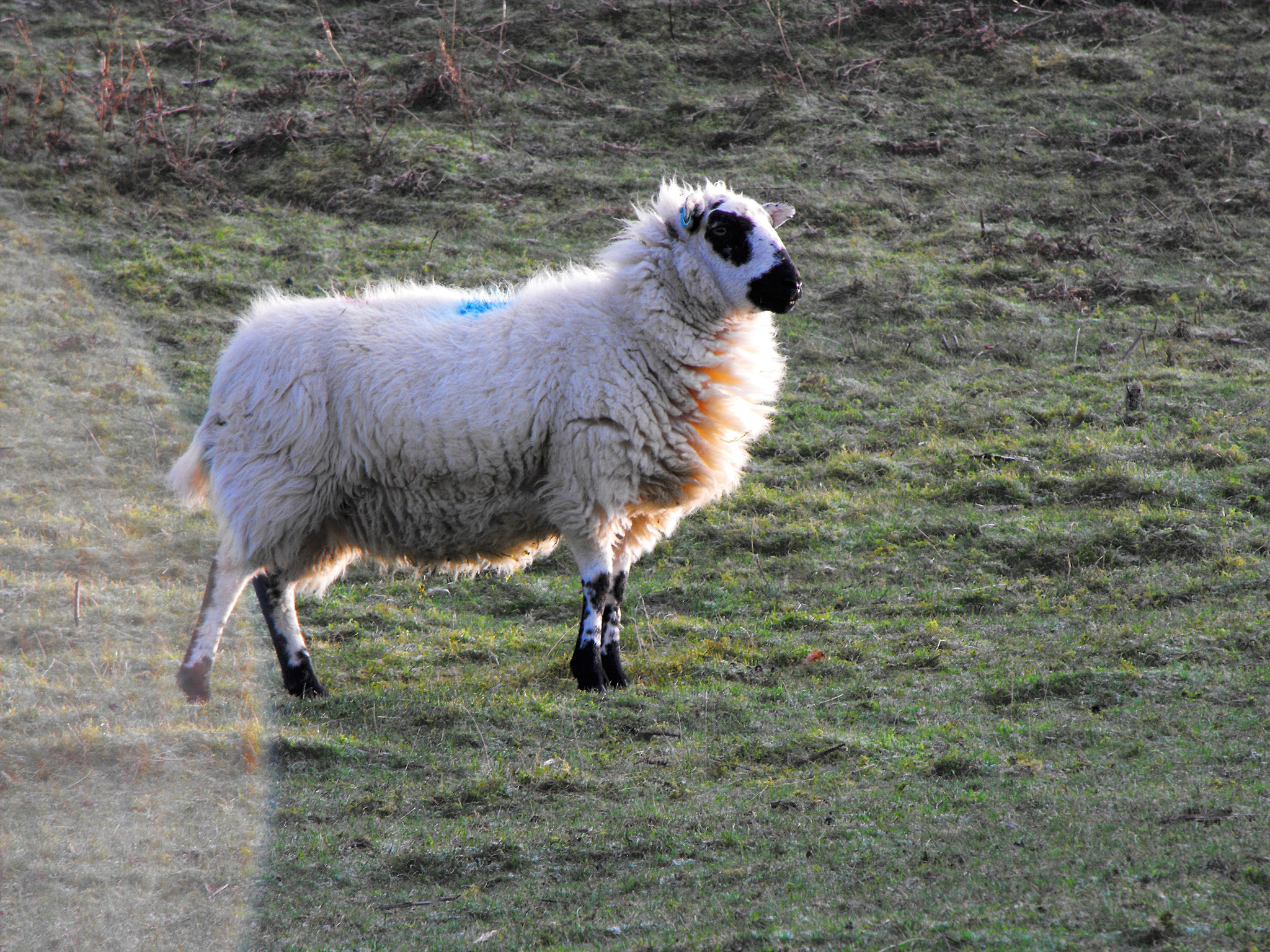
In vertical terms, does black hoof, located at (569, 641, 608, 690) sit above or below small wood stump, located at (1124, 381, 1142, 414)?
below

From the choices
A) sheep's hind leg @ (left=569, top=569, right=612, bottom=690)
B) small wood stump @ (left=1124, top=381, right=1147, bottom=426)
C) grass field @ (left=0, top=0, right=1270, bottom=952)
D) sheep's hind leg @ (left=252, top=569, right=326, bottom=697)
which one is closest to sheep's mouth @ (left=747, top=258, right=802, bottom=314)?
sheep's hind leg @ (left=569, top=569, right=612, bottom=690)

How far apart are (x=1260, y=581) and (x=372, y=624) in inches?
240

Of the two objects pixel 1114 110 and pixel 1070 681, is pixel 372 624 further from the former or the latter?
pixel 1114 110

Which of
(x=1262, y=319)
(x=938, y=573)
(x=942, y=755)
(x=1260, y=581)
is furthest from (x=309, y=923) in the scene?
(x=1262, y=319)

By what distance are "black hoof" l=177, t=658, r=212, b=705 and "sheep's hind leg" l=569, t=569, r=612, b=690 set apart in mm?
2177

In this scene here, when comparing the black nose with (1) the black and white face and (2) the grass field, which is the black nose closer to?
(1) the black and white face

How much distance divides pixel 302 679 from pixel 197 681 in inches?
24.5

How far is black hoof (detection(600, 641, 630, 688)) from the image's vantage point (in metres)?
7.07

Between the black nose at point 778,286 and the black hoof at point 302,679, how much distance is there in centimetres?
366

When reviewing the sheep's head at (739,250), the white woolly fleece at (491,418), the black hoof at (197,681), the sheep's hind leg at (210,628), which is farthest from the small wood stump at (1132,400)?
the black hoof at (197,681)

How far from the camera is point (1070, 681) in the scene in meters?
6.49

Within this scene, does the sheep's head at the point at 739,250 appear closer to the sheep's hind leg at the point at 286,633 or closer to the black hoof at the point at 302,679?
the sheep's hind leg at the point at 286,633

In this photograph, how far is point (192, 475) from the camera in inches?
298

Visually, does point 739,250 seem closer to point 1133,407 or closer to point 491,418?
point 491,418
